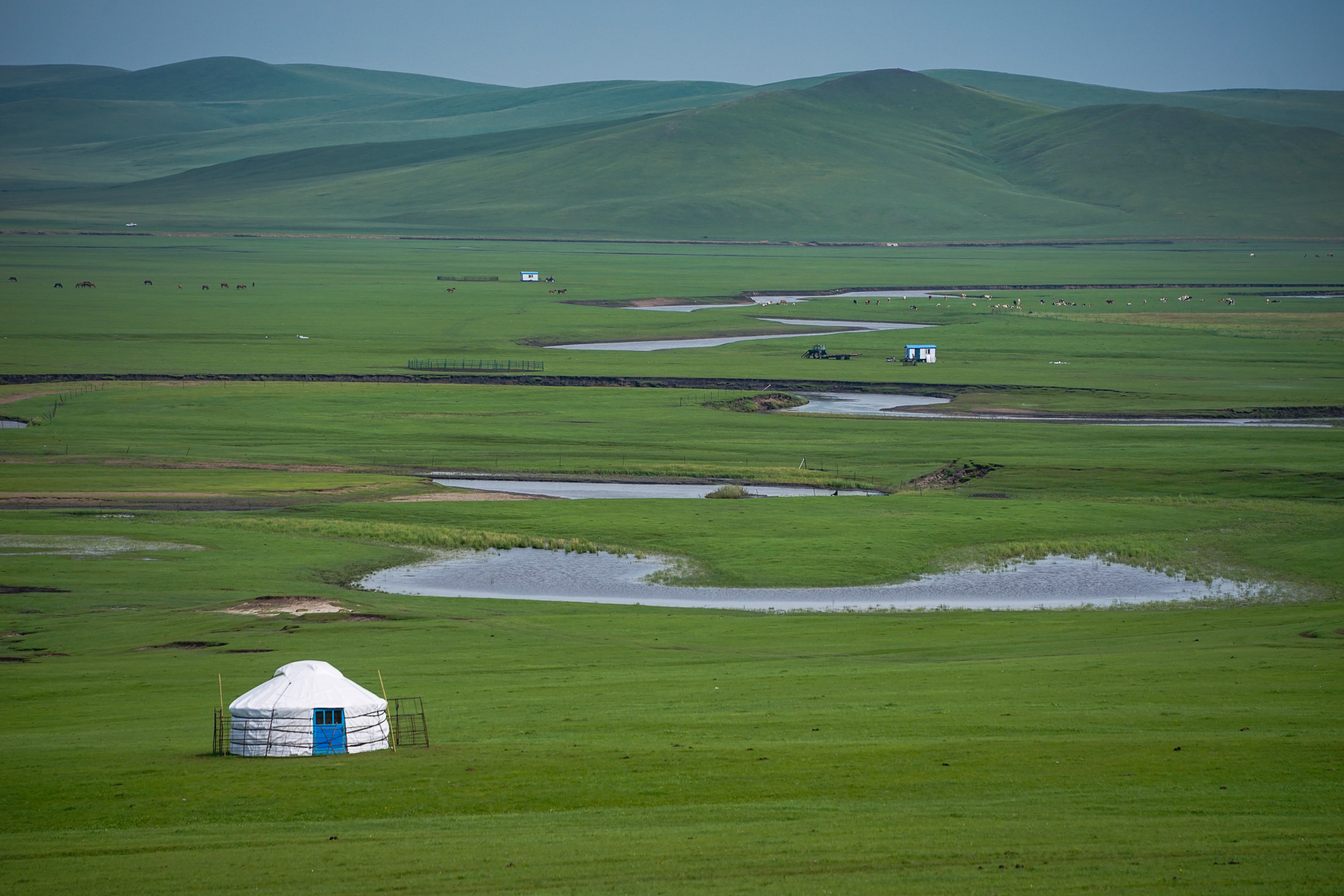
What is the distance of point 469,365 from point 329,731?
82667mm

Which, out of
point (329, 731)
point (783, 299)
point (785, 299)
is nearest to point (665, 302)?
point (783, 299)

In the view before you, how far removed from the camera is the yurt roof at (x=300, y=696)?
25.5 meters

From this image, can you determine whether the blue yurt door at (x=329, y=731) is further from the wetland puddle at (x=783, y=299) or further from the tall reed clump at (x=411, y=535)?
the wetland puddle at (x=783, y=299)

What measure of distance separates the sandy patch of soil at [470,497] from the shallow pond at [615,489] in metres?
1.13

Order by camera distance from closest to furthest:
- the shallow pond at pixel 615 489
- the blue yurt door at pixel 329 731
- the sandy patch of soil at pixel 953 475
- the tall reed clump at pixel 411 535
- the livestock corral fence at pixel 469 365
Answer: the blue yurt door at pixel 329 731 → the tall reed clump at pixel 411 535 → the shallow pond at pixel 615 489 → the sandy patch of soil at pixel 953 475 → the livestock corral fence at pixel 469 365

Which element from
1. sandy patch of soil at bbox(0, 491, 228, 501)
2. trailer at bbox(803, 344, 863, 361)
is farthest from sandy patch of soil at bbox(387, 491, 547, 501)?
trailer at bbox(803, 344, 863, 361)

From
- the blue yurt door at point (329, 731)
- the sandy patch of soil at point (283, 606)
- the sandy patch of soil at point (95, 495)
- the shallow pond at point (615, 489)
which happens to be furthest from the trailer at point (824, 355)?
the blue yurt door at point (329, 731)

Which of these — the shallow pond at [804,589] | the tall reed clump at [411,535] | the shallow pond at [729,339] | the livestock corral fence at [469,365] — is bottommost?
the shallow pond at [804,589]

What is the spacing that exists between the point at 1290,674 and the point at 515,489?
42465 mm

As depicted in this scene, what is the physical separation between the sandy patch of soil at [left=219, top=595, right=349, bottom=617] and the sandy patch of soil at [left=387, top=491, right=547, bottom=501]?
59.4ft

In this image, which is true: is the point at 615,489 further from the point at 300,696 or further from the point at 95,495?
the point at 300,696

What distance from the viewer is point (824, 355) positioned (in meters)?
110

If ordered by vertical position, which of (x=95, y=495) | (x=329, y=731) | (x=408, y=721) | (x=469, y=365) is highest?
(x=469, y=365)

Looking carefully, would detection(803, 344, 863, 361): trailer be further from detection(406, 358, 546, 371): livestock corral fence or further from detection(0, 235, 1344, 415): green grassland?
detection(406, 358, 546, 371): livestock corral fence
